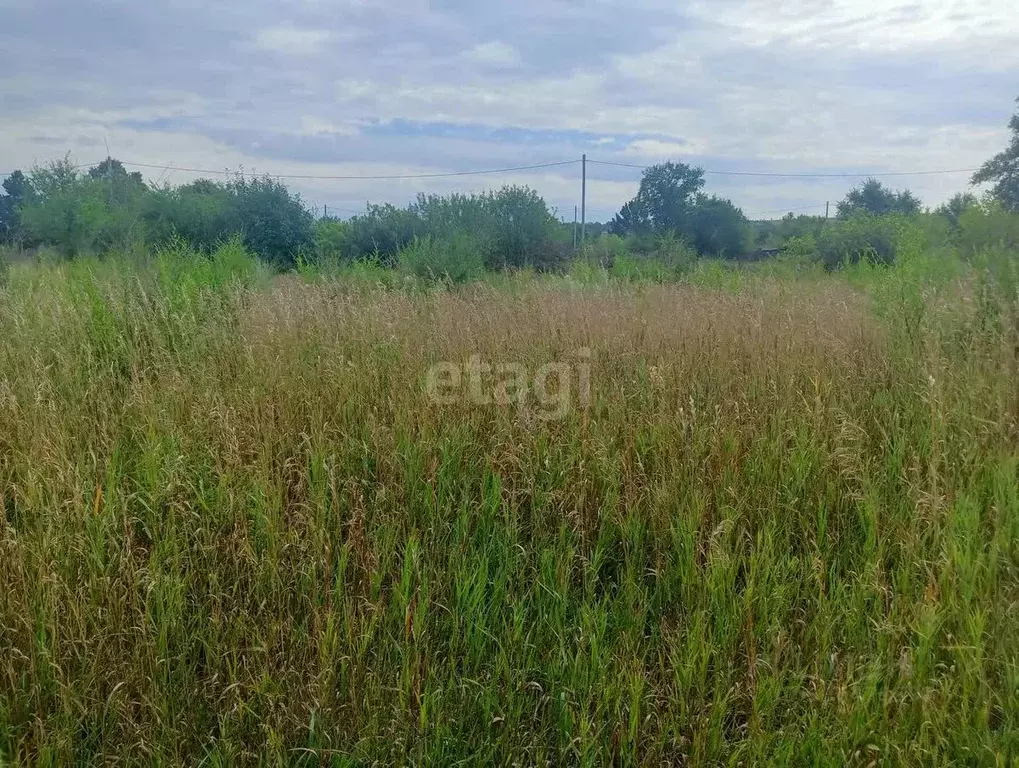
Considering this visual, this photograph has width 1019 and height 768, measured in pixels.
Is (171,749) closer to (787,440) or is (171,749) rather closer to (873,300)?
(787,440)

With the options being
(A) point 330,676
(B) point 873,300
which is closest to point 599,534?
(A) point 330,676

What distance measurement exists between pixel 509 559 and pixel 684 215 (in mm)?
23866

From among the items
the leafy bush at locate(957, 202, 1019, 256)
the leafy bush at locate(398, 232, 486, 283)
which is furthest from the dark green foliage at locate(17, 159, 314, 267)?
the leafy bush at locate(957, 202, 1019, 256)

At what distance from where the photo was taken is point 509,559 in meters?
2.28

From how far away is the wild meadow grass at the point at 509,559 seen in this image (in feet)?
5.73

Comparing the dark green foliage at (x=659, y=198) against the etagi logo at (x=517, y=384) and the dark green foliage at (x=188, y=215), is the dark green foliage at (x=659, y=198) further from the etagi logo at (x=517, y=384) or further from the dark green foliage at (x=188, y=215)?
the etagi logo at (x=517, y=384)

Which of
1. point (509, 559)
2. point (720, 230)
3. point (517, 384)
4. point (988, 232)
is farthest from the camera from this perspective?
point (720, 230)

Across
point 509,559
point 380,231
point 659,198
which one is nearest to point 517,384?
point 509,559

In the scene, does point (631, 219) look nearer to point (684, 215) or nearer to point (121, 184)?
point (684, 215)

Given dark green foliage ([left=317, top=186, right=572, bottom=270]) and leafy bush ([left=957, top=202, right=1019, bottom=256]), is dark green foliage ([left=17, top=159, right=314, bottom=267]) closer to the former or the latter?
dark green foliage ([left=317, top=186, right=572, bottom=270])

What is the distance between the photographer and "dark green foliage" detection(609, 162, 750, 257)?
73.9ft

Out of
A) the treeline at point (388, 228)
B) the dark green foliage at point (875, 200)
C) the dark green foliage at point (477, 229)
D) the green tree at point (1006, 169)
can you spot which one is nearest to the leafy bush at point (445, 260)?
the treeline at point (388, 228)

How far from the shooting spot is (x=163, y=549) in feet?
7.25

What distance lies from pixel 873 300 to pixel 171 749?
5.98 m
